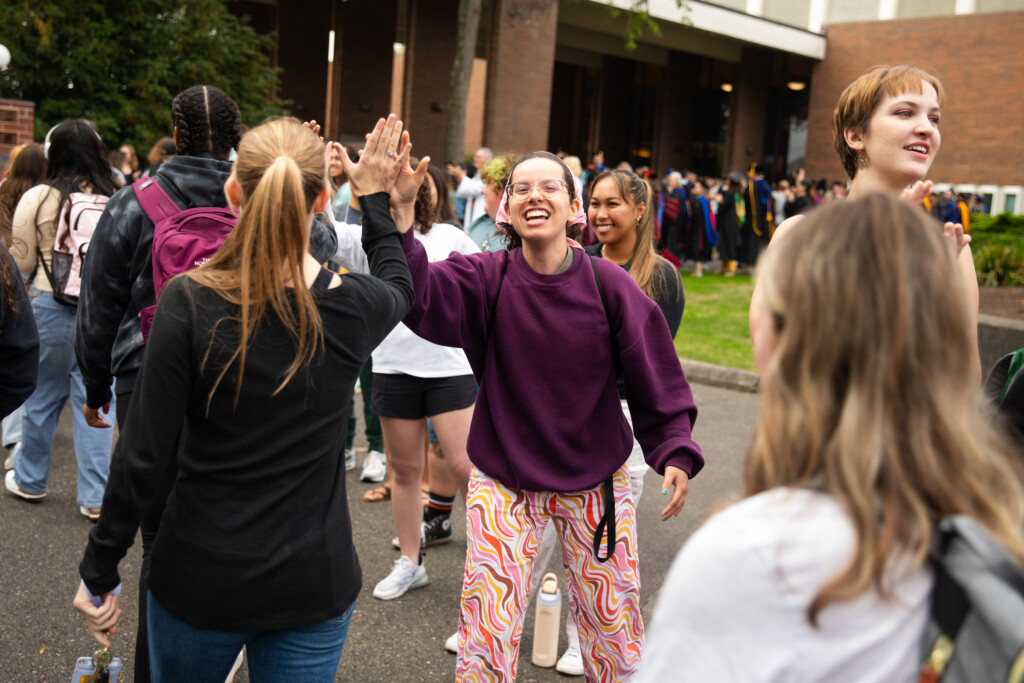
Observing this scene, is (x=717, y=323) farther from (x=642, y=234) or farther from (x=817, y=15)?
(x=817, y=15)

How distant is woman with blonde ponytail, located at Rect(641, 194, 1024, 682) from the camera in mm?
1229

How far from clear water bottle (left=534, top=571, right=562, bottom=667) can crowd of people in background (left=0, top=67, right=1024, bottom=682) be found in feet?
0.32

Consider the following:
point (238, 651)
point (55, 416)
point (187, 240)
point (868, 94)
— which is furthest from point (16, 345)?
point (55, 416)

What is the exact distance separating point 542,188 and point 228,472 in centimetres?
153

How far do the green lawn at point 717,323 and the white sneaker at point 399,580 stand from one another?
16.8ft

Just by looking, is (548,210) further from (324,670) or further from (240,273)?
A: (324,670)

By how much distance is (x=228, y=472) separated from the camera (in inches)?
85.8

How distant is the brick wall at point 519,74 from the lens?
867 inches

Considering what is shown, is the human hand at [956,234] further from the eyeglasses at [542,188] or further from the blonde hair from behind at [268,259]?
the blonde hair from behind at [268,259]

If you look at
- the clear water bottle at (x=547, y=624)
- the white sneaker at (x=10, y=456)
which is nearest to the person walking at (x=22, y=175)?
the white sneaker at (x=10, y=456)

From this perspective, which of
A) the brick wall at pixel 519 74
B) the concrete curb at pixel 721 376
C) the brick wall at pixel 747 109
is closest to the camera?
the concrete curb at pixel 721 376

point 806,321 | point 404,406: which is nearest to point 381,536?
point 404,406

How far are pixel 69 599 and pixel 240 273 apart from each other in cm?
306

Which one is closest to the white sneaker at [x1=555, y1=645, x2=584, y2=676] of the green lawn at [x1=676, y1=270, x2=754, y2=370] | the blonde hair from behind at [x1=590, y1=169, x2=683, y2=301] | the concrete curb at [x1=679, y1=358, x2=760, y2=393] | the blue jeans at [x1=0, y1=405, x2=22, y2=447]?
the blonde hair from behind at [x1=590, y1=169, x2=683, y2=301]
